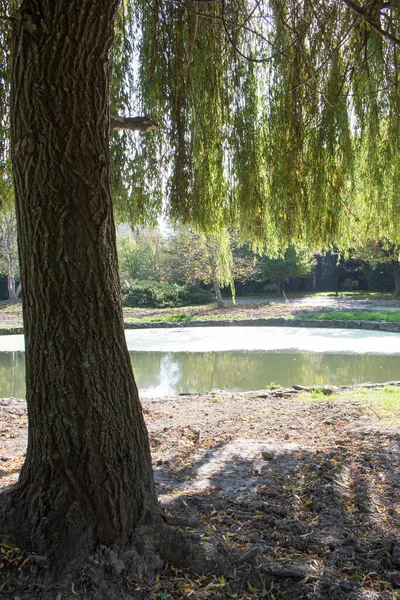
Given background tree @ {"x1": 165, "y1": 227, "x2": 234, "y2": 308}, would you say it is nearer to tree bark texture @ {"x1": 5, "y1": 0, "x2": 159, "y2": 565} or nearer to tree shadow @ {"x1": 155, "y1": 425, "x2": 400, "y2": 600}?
tree shadow @ {"x1": 155, "y1": 425, "x2": 400, "y2": 600}

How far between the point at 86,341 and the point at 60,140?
777mm

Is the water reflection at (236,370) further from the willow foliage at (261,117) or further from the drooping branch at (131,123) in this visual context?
the drooping branch at (131,123)

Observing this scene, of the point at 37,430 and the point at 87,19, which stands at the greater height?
the point at 87,19

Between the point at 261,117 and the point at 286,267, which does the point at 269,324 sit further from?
the point at 261,117

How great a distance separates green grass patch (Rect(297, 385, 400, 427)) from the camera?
14.9ft

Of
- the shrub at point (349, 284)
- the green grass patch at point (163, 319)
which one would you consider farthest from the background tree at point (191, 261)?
the shrub at point (349, 284)

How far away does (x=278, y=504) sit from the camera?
8.18ft

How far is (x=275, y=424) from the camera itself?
453cm

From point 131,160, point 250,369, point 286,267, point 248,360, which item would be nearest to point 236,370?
point 250,369

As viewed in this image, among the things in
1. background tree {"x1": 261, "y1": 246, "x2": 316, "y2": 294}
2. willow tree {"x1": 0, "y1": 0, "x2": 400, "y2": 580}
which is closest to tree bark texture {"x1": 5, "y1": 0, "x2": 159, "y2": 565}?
willow tree {"x1": 0, "y1": 0, "x2": 400, "y2": 580}

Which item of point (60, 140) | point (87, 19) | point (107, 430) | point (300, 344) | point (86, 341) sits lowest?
point (300, 344)

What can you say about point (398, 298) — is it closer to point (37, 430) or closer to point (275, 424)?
point (275, 424)

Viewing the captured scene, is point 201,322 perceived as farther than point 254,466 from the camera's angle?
Yes

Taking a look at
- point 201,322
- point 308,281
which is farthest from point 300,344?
point 308,281
